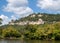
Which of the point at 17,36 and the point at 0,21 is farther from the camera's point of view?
the point at 17,36

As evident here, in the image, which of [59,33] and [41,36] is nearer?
[59,33]

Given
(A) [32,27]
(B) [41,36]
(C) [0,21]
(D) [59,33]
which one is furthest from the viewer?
(A) [32,27]

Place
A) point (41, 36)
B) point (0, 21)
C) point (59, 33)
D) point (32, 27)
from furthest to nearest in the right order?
point (32, 27) → point (41, 36) → point (59, 33) → point (0, 21)

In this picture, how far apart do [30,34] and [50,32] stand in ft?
46.5

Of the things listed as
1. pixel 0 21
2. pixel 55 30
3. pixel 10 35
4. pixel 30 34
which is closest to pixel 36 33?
pixel 30 34

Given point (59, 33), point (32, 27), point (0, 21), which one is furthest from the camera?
point (32, 27)

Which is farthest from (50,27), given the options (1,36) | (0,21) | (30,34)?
(0,21)

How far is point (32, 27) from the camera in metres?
123

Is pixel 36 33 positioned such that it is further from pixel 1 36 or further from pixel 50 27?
pixel 1 36

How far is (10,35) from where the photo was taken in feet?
429

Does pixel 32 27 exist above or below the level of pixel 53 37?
above

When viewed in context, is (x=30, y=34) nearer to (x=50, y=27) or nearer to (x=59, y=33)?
(x=50, y=27)

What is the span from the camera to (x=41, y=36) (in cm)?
11219

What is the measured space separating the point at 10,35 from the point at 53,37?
3612cm
